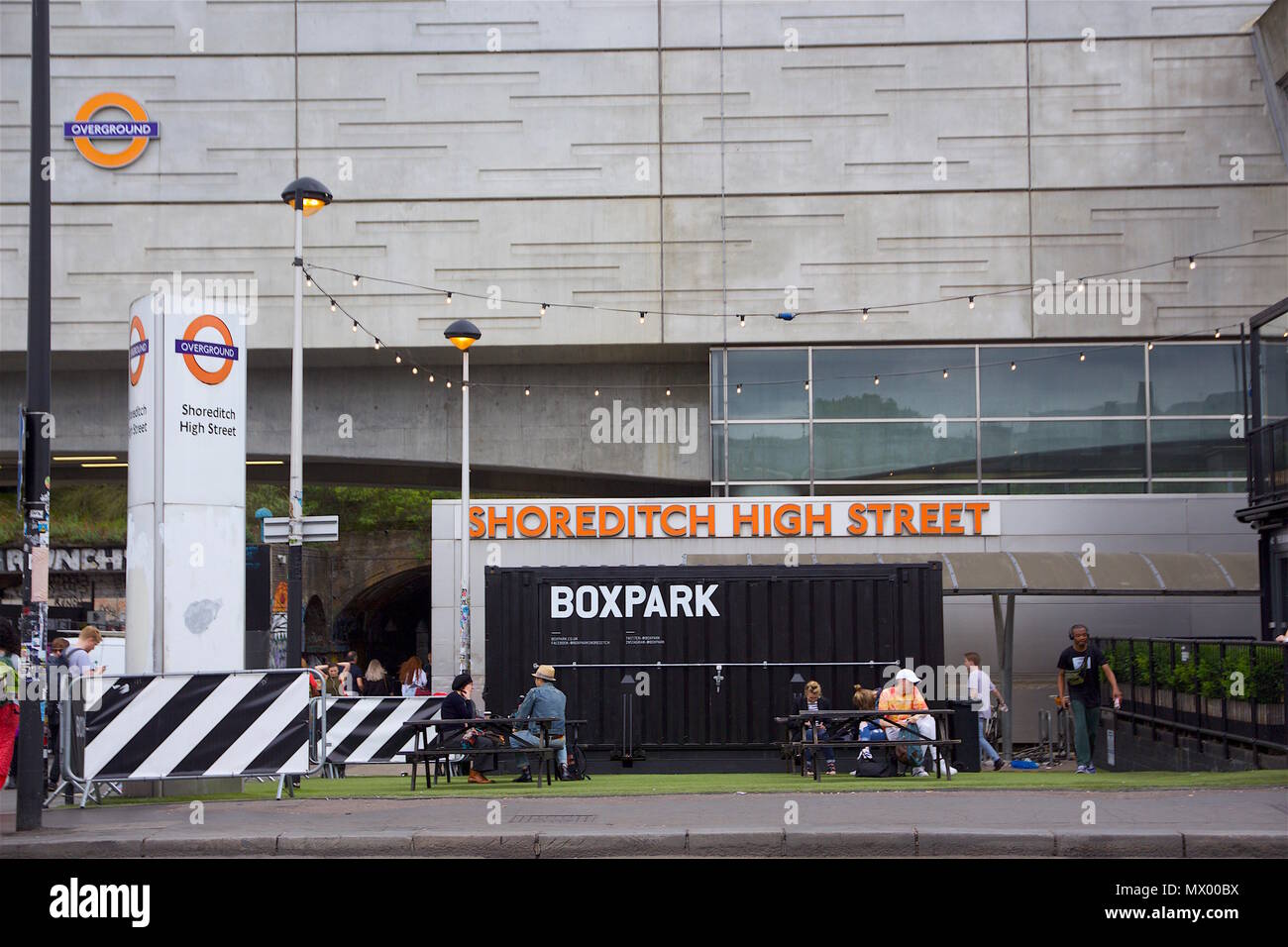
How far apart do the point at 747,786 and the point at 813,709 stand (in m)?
2.88

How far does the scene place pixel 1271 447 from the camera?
2091cm

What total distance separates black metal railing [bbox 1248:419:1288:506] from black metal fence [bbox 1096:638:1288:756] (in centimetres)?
268

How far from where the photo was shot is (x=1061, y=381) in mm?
29453

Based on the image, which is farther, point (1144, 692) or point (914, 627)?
point (1144, 692)

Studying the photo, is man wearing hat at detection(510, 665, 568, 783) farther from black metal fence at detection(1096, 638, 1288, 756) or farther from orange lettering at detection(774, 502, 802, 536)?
orange lettering at detection(774, 502, 802, 536)

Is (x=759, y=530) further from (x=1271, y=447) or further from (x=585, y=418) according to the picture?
(x=1271, y=447)

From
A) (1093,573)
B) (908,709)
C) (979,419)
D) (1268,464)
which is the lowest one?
(908,709)

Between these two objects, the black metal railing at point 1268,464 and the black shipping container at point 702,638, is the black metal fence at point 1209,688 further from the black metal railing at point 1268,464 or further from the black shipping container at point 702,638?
the black shipping container at point 702,638

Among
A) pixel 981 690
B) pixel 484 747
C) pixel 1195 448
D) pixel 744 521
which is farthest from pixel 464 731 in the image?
pixel 1195 448

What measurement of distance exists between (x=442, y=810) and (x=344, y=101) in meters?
20.8

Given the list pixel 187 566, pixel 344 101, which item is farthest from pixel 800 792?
pixel 344 101

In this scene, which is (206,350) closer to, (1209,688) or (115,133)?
(1209,688)

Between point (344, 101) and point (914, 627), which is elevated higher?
point (344, 101)
